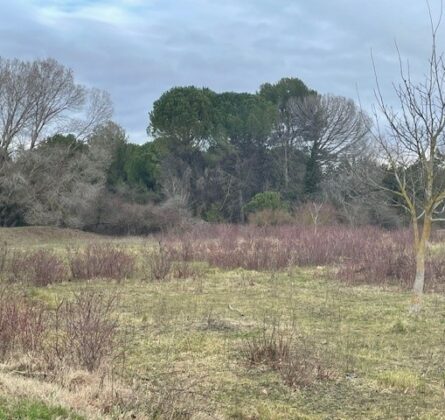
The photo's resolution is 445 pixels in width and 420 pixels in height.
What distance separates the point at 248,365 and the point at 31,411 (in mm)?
3032

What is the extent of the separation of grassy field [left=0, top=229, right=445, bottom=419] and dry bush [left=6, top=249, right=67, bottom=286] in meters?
1.70

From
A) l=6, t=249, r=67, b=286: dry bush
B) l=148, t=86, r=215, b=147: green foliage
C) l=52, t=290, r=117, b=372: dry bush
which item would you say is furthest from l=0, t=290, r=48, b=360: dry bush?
l=148, t=86, r=215, b=147: green foliage

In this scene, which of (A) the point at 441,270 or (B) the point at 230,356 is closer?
(B) the point at 230,356

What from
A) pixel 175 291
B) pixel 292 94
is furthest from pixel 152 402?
pixel 292 94

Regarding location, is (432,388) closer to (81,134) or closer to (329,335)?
(329,335)

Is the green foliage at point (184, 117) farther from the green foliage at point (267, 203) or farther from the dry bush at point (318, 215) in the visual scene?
the dry bush at point (318, 215)

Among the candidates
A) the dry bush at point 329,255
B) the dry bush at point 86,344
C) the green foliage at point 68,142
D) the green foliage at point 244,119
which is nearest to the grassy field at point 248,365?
the dry bush at point 86,344

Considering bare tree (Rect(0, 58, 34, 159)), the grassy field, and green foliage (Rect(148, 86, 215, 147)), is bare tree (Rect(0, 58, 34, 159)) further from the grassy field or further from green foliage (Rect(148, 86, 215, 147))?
the grassy field

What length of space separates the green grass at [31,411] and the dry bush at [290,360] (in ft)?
8.38

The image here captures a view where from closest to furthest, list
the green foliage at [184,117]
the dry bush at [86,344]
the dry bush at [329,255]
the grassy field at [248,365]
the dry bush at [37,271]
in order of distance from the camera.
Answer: the grassy field at [248,365] < the dry bush at [86,344] < the dry bush at [37,271] < the dry bush at [329,255] < the green foliage at [184,117]

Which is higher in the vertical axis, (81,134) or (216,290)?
(81,134)

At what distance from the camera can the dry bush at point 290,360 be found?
19.7ft

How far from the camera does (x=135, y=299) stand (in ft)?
38.8

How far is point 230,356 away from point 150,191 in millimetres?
38954
